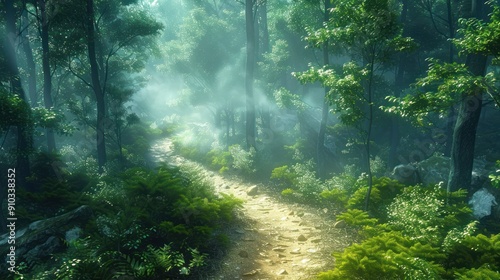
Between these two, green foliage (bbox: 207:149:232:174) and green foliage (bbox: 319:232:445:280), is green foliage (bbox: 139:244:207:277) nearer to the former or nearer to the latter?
green foliage (bbox: 319:232:445:280)

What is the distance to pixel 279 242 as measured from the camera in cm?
802

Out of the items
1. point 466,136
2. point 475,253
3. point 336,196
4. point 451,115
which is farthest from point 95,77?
point 451,115

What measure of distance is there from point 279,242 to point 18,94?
11.9 meters

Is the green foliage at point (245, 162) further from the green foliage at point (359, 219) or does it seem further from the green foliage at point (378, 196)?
the green foliage at point (359, 219)

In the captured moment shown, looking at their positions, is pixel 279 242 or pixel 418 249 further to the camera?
pixel 279 242

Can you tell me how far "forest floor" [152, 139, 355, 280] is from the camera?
638 centimetres

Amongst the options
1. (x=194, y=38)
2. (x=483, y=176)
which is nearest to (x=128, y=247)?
(x=483, y=176)

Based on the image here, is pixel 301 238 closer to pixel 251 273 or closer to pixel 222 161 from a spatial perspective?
pixel 251 273

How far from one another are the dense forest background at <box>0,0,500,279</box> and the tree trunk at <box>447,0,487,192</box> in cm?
4

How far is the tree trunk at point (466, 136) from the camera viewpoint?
9812mm

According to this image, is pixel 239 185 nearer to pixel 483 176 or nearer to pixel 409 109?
pixel 409 109

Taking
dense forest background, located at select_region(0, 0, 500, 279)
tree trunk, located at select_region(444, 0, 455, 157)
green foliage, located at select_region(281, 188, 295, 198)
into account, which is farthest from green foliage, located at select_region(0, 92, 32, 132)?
tree trunk, located at select_region(444, 0, 455, 157)

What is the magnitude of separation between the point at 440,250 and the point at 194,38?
22080mm

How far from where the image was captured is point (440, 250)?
6.41 meters
